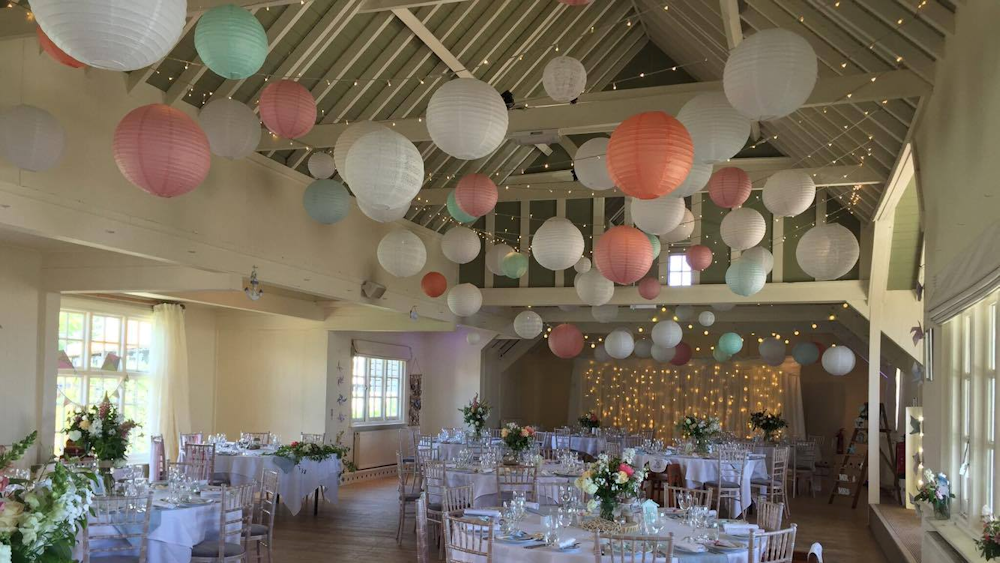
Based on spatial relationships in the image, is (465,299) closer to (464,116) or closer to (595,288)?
(595,288)

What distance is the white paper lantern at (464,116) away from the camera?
4.96 metres

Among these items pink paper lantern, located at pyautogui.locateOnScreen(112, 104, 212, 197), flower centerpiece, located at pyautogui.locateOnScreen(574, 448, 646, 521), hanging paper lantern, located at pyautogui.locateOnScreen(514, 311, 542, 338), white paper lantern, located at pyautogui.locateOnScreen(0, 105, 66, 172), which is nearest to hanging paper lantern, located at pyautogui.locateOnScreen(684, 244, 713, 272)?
hanging paper lantern, located at pyautogui.locateOnScreen(514, 311, 542, 338)

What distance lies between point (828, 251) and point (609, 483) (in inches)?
113

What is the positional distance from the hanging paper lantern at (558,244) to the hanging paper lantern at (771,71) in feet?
8.27

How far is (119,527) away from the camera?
6.28 m

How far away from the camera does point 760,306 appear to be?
55.3 ft

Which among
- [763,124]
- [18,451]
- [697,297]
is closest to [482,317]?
[697,297]

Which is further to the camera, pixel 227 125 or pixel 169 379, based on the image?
pixel 169 379

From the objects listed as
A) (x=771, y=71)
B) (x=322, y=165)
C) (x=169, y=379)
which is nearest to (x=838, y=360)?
(x=322, y=165)

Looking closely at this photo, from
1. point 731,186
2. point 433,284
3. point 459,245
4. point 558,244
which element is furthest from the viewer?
point 433,284

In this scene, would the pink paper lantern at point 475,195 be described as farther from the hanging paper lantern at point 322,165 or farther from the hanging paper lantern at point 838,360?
the hanging paper lantern at point 838,360

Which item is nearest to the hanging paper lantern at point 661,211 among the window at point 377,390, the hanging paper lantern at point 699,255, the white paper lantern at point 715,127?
the white paper lantern at point 715,127

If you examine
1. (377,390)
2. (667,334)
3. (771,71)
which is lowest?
(377,390)

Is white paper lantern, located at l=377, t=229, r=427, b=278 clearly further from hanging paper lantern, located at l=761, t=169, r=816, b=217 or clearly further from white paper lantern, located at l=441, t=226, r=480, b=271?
hanging paper lantern, located at l=761, t=169, r=816, b=217
